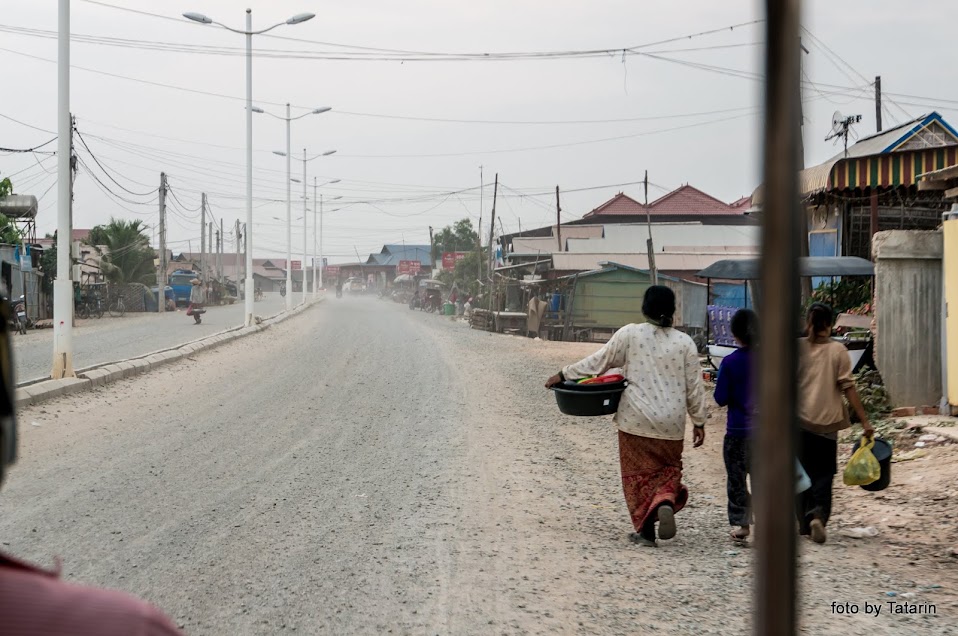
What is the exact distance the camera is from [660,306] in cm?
602

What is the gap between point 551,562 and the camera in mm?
5402

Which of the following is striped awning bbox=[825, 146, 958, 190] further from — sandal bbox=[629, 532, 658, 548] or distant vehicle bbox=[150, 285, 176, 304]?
distant vehicle bbox=[150, 285, 176, 304]

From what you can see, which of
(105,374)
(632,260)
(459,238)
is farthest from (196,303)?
(459,238)

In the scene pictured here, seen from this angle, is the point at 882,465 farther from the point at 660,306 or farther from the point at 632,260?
the point at 632,260

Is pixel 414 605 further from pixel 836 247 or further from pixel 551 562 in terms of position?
pixel 836 247

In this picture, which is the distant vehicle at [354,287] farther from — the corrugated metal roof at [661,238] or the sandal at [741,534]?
the sandal at [741,534]

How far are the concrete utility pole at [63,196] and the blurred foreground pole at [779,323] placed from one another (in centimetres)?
1369

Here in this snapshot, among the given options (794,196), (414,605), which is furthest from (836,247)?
(794,196)

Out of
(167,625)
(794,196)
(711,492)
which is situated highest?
(794,196)

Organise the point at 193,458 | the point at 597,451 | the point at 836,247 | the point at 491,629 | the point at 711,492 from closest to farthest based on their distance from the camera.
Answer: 1. the point at 491,629
2. the point at 711,492
3. the point at 193,458
4. the point at 597,451
5. the point at 836,247

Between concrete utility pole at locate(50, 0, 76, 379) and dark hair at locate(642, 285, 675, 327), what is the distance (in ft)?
33.0

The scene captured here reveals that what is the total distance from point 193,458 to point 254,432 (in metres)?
1.69

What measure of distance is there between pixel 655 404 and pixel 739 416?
0.61 meters

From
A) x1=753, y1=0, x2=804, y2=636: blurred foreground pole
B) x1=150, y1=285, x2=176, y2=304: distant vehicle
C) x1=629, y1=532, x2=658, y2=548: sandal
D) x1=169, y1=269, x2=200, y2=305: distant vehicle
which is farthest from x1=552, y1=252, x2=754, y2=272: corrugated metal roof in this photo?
x1=753, y1=0, x2=804, y2=636: blurred foreground pole
